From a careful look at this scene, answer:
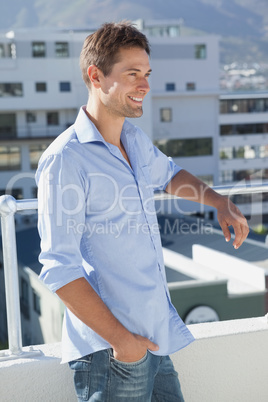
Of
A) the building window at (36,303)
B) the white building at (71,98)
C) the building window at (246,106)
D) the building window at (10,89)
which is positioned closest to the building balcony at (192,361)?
the building window at (36,303)

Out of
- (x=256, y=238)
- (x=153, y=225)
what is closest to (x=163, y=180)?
(x=153, y=225)

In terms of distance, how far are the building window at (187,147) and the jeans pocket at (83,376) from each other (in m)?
37.4

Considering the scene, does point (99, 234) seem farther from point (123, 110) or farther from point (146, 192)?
point (123, 110)

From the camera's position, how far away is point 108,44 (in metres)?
1.20

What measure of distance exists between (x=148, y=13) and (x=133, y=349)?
133m

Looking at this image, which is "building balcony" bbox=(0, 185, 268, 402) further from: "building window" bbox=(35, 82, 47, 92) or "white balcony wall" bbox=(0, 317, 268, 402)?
"building window" bbox=(35, 82, 47, 92)

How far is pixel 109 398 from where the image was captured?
1.21 meters

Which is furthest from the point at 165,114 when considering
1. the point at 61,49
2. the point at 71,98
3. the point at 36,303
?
the point at 36,303

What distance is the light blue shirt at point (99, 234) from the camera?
114 centimetres

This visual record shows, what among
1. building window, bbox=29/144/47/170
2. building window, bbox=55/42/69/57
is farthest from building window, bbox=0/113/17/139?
building window, bbox=55/42/69/57

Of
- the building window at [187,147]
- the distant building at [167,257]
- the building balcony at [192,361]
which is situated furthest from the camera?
the building window at [187,147]

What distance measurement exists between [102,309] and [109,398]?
8.6 inches

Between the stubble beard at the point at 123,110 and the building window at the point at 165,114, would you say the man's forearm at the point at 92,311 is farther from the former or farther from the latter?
the building window at the point at 165,114

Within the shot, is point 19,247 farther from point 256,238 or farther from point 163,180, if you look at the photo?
point 256,238
